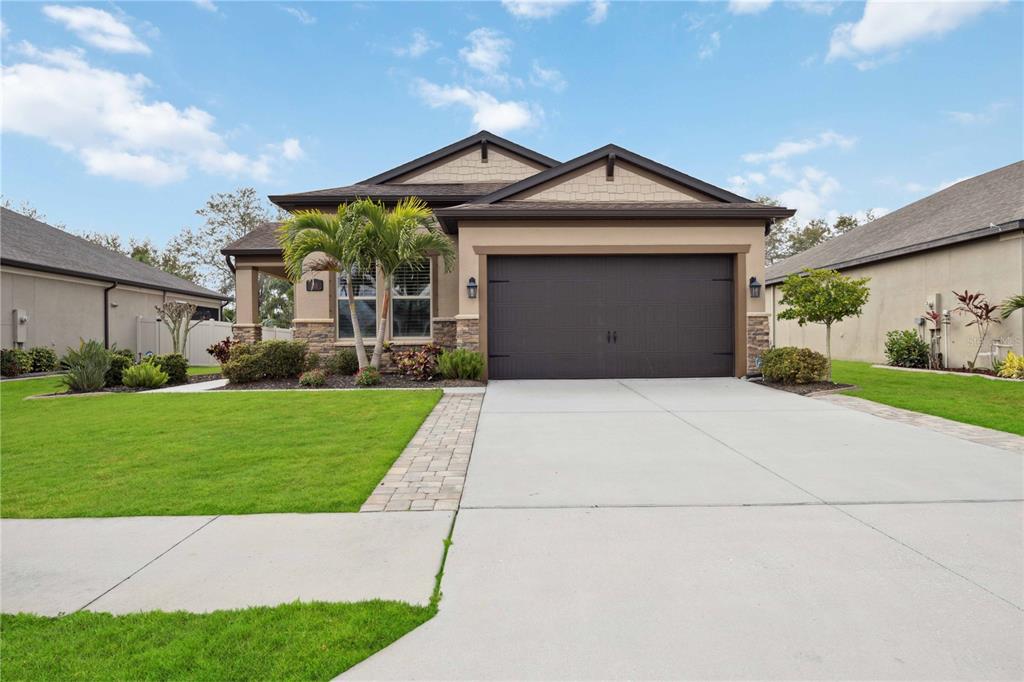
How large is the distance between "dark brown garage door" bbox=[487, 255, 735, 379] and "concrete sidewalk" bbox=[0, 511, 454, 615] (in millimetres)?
7619

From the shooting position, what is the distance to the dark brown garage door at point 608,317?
427 inches

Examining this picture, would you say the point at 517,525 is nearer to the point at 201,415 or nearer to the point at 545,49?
the point at 201,415

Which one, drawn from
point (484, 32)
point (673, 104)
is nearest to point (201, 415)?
point (484, 32)

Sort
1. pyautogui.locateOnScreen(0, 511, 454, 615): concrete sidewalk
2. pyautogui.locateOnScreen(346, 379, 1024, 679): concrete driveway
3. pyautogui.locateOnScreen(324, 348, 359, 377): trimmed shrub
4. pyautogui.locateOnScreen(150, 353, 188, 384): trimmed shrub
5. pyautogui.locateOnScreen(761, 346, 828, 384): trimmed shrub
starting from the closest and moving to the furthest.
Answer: pyautogui.locateOnScreen(346, 379, 1024, 679): concrete driveway < pyautogui.locateOnScreen(0, 511, 454, 615): concrete sidewalk < pyautogui.locateOnScreen(761, 346, 828, 384): trimmed shrub < pyautogui.locateOnScreen(324, 348, 359, 377): trimmed shrub < pyautogui.locateOnScreen(150, 353, 188, 384): trimmed shrub

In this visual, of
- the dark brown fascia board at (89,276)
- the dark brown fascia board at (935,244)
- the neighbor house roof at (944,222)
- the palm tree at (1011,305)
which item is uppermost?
the neighbor house roof at (944,222)

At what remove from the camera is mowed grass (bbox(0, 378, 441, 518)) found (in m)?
3.60

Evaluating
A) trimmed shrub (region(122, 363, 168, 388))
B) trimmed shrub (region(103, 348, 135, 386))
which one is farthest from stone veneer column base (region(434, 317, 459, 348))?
trimmed shrub (region(103, 348, 135, 386))

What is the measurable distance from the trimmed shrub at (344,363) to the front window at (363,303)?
0.75m

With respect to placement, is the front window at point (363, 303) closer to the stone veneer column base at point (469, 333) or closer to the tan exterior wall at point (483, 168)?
the stone veneer column base at point (469, 333)

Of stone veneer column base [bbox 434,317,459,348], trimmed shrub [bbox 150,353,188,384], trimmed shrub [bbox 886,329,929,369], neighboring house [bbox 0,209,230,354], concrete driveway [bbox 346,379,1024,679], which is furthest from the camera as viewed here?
neighboring house [bbox 0,209,230,354]

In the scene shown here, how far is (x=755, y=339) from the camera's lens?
1062cm

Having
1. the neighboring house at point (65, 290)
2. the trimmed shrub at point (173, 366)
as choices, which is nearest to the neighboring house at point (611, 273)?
the trimmed shrub at point (173, 366)

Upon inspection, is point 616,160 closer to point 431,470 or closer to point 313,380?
point 313,380

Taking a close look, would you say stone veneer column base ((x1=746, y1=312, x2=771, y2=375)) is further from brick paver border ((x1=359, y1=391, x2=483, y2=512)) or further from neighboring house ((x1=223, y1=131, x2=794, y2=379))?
brick paver border ((x1=359, y1=391, x2=483, y2=512))
